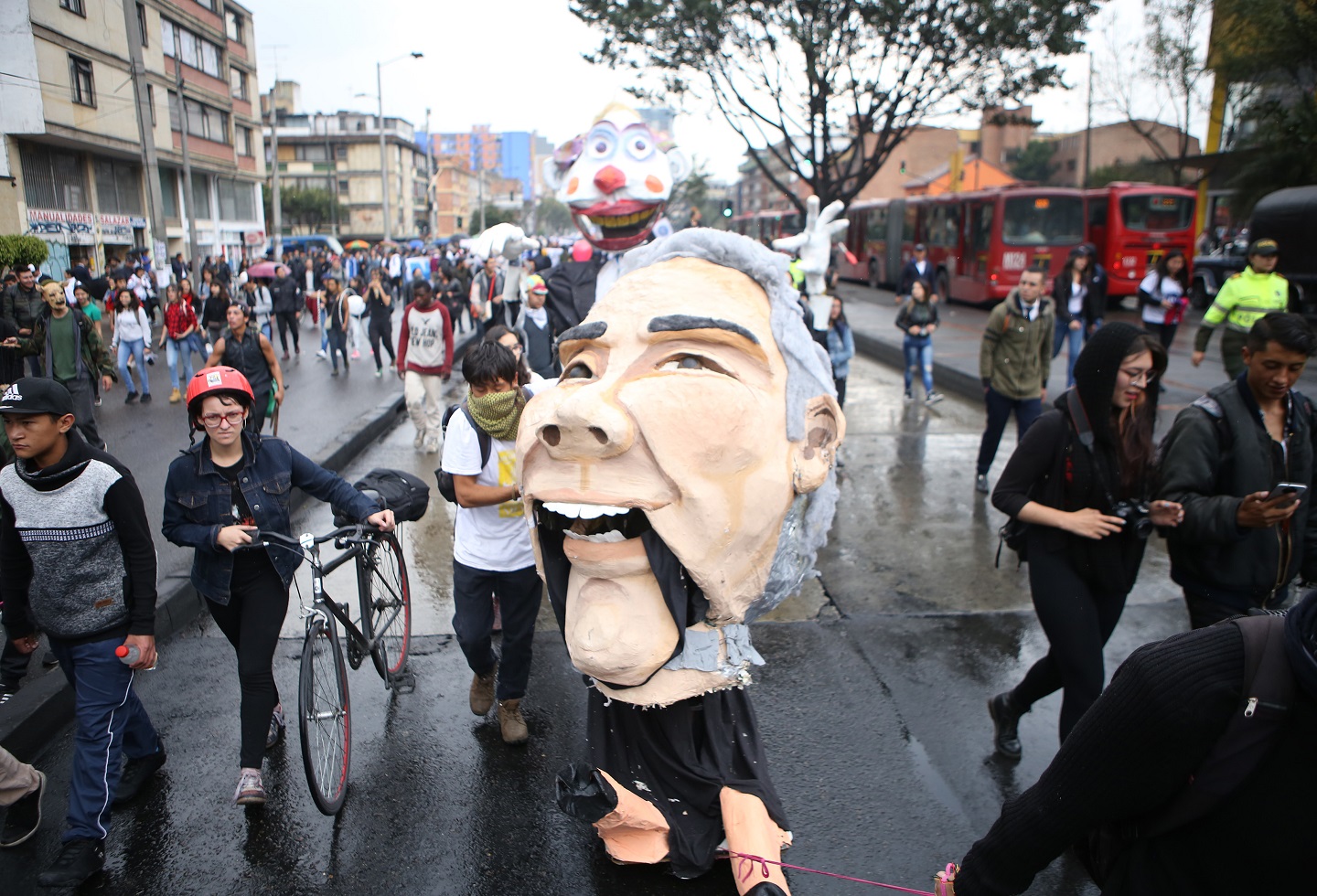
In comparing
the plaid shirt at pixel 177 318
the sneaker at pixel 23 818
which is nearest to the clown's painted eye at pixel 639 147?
the sneaker at pixel 23 818

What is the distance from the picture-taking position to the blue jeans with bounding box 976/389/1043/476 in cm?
696

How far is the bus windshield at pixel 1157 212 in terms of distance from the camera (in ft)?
65.7

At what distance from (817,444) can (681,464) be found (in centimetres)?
60

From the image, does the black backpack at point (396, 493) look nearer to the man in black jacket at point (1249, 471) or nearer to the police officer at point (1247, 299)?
the man in black jacket at point (1249, 471)

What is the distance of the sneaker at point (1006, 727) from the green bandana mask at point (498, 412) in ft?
7.75

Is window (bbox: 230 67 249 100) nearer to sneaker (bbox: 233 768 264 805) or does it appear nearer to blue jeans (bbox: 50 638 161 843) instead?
blue jeans (bbox: 50 638 161 843)

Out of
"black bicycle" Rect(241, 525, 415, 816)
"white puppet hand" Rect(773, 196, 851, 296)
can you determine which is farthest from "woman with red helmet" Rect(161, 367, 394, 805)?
"white puppet hand" Rect(773, 196, 851, 296)

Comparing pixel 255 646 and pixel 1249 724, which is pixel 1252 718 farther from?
pixel 255 646

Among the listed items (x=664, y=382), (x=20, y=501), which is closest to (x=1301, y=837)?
(x=664, y=382)

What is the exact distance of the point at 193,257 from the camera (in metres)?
16.5

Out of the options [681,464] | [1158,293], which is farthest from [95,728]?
[1158,293]

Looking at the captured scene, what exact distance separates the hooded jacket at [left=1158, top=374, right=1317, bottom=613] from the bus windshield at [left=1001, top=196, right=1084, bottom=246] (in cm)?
A: 1854

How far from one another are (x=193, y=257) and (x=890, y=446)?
1393 cm

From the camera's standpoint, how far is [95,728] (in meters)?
3.00
